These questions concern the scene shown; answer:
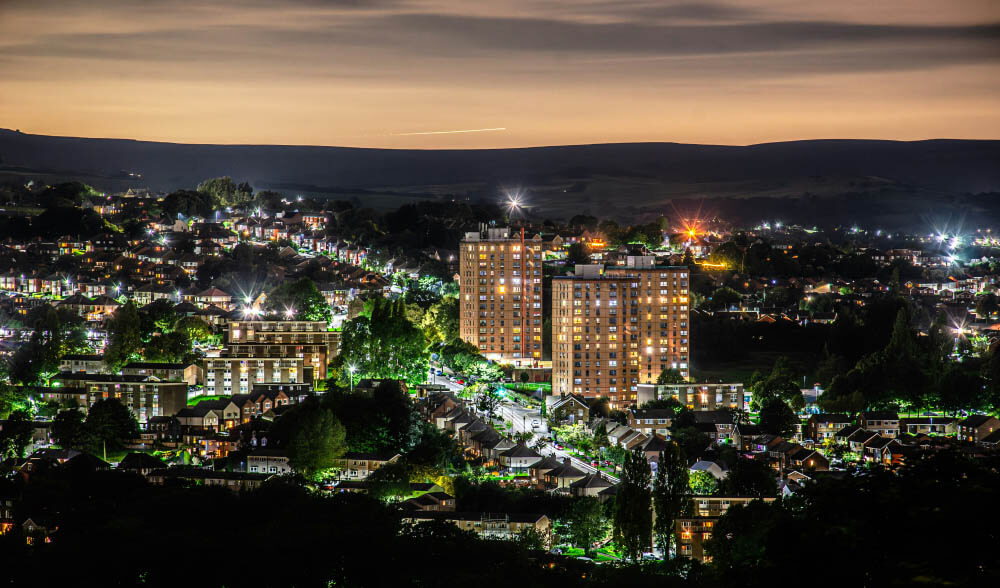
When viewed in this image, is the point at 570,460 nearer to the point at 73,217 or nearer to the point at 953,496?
the point at 953,496

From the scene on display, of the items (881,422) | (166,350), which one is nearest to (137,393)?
(166,350)

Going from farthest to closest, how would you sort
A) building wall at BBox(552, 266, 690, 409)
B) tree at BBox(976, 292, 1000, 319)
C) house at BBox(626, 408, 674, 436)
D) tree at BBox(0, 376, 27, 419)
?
tree at BBox(976, 292, 1000, 319)
building wall at BBox(552, 266, 690, 409)
house at BBox(626, 408, 674, 436)
tree at BBox(0, 376, 27, 419)

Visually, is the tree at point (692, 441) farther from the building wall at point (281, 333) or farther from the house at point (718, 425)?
the building wall at point (281, 333)

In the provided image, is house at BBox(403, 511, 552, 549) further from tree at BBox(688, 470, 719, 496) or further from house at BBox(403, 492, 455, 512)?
tree at BBox(688, 470, 719, 496)

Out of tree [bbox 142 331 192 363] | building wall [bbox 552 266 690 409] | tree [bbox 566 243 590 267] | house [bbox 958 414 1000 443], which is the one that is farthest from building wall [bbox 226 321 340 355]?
tree [bbox 566 243 590 267]

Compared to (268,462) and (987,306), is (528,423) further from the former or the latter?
(987,306)

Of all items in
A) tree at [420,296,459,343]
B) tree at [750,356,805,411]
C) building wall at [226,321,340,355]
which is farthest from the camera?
tree at [420,296,459,343]

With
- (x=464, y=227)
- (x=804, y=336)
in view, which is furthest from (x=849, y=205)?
(x=804, y=336)
